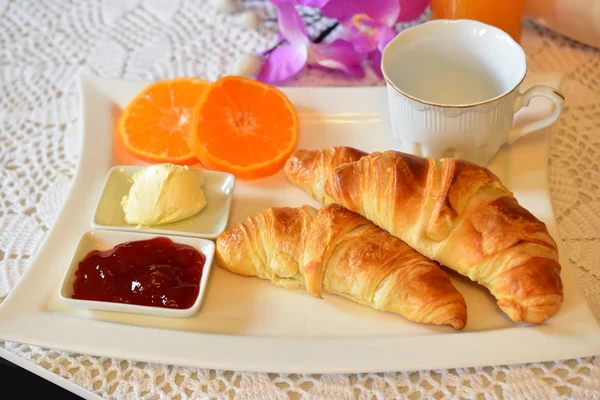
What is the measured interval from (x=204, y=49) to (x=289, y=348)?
5.05 ft

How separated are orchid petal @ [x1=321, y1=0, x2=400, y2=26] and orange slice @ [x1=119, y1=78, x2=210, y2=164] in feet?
1.82

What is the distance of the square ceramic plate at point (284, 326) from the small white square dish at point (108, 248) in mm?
35

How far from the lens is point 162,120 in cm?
214

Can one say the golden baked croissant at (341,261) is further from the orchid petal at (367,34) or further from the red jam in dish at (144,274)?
the orchid petal at (367,34)

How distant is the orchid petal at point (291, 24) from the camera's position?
2.31m

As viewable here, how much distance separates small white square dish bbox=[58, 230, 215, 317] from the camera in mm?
1604

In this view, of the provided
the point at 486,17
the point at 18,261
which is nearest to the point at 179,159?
the point at 18,261

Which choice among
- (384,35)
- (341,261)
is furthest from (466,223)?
(384,35)

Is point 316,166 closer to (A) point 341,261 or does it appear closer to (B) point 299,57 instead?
(A) point 341,261

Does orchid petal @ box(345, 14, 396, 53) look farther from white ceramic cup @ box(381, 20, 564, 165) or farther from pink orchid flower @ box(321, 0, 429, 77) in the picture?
white ceramic cup @ box(381, 20, 564, 165)

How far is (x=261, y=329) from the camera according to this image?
5.29 ft

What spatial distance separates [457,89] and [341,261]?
84 cm

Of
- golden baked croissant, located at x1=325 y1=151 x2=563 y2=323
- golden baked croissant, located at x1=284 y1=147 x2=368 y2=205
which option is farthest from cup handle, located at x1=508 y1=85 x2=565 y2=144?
golden baked croissant, located at x1=284 y1=147 x2=368 y2=205

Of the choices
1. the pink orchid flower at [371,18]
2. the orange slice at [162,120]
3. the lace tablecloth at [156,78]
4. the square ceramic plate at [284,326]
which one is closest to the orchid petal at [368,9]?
the pink orchid flower at [371,18]
